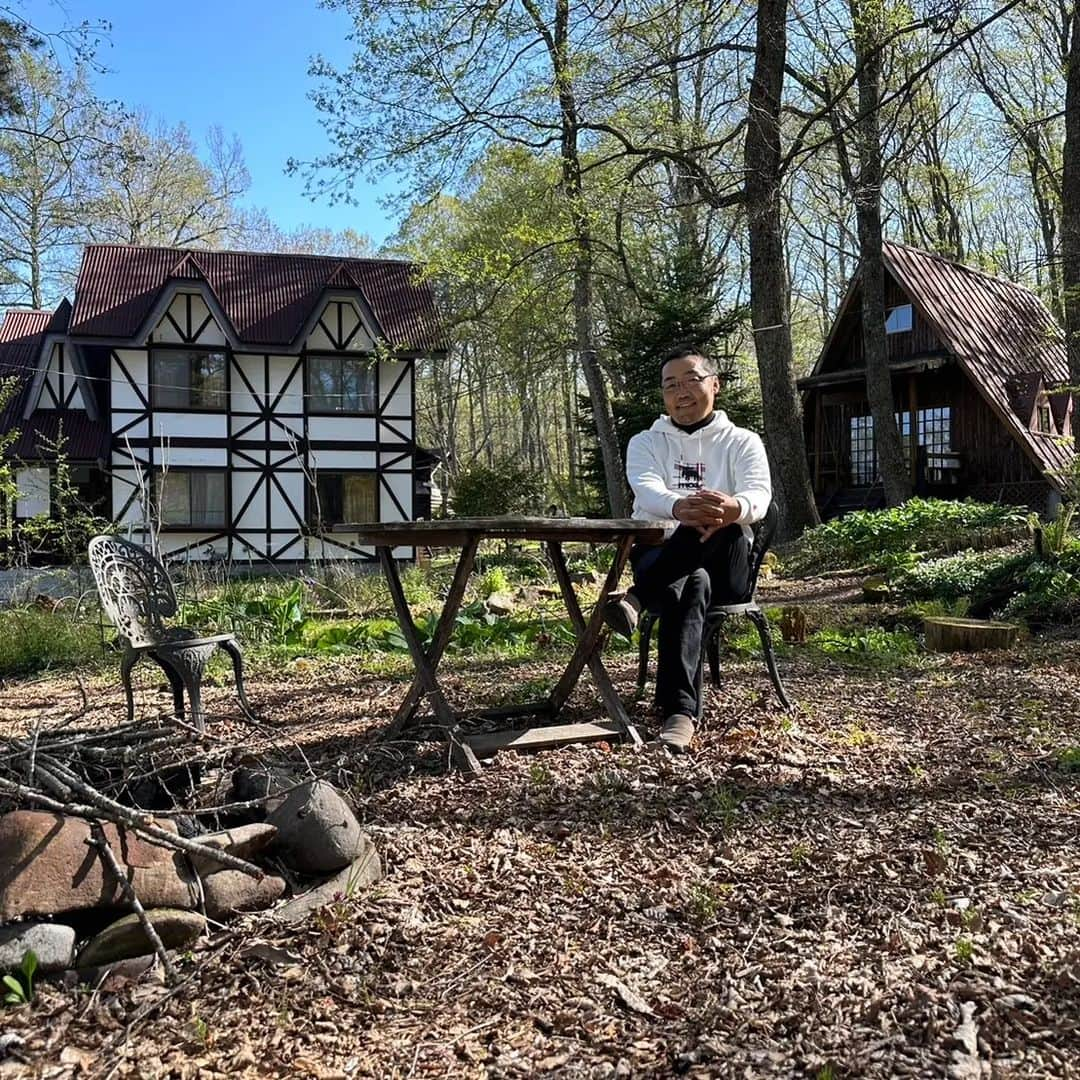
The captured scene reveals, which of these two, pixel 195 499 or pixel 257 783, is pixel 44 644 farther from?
pixel 195 499

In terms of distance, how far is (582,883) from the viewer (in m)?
2.70

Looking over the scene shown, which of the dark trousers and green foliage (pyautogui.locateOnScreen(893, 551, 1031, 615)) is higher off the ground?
the dark trousers

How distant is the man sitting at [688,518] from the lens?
12.9 ft

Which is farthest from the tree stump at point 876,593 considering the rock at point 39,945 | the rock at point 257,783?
the rock at point 39,945

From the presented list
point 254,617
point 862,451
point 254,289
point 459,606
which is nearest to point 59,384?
point 254,289

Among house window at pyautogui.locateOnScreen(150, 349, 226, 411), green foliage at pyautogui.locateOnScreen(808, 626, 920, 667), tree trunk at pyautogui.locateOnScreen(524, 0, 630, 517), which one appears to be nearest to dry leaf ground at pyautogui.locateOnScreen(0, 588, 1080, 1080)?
green foliage at pyautogui.locateOnScreen(808, 626, 920, 667)

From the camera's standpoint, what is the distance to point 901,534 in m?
13.2

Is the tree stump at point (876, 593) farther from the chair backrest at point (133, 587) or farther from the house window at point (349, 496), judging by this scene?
the house window at point (349, 496)

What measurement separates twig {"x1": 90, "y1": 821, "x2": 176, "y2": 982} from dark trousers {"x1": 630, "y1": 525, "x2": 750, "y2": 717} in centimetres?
222

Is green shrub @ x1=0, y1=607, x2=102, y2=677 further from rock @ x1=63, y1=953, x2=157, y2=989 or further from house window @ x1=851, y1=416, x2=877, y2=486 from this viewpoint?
house window @ x1=851, y1=416, x2=877, y2=486

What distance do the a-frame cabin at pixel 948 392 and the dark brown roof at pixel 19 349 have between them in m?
17.0

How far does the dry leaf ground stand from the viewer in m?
1.92

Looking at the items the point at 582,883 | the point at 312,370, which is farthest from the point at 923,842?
the point at 312,370

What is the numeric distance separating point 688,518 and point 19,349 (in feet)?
71.7
